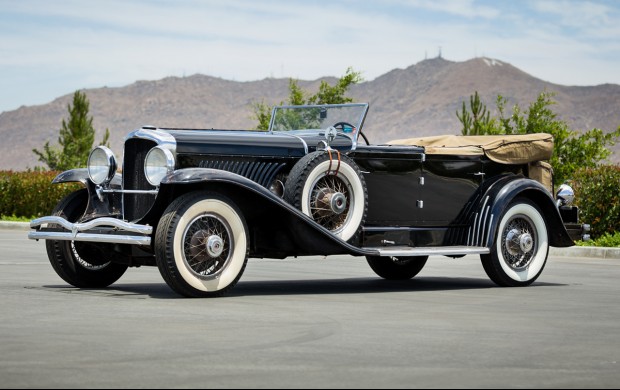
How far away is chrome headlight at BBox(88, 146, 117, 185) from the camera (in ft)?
37.3

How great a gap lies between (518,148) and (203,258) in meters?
4.61

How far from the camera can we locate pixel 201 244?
1009cm

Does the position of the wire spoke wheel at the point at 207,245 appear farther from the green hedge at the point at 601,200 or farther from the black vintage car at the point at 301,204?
the green hedge at the point at 601,200

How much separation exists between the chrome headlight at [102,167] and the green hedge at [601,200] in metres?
12.0

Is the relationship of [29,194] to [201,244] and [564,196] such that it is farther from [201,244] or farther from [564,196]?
[201,244]

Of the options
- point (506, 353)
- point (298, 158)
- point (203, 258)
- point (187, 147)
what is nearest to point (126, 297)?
point (203, 258)

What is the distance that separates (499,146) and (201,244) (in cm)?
434

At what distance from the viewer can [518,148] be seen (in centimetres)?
1302

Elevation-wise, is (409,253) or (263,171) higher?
A: (263,171)

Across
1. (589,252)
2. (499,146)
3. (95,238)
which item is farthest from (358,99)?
(95,238)

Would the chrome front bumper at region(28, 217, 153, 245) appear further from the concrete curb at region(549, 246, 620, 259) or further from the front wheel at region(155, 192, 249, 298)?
the concrete curb at region(549, 246, 620, 259)

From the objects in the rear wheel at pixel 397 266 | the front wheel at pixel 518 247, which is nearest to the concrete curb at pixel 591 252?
the rear wheel at pixel 397 266

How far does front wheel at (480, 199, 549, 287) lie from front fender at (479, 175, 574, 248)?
0.34 ft

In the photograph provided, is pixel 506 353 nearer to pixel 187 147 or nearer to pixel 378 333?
pixel 378 333
